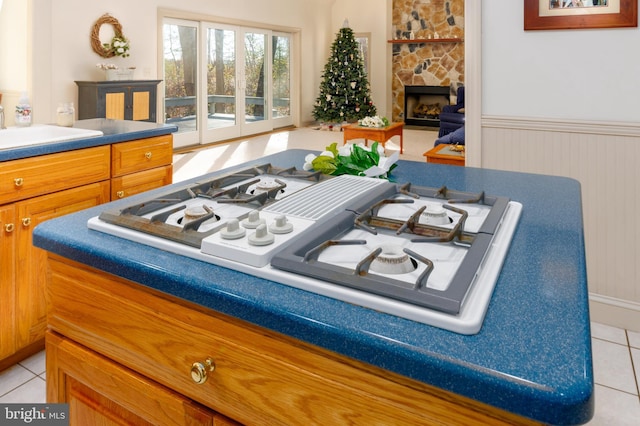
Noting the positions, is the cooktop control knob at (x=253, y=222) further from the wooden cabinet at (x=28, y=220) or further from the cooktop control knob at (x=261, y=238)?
the wooden cabinet at (x=28, y=220)

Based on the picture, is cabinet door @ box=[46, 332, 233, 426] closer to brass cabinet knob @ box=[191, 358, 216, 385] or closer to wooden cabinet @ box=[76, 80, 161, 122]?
brass cabinet knob @ box=[191, 358, 216, 385]

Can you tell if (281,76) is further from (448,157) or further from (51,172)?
(51,172)

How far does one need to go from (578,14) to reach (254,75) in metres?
7.32

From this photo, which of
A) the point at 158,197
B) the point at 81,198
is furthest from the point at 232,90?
the point at 158,197

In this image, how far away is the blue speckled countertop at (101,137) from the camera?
6.26 feet

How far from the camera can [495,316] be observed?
2.15ft

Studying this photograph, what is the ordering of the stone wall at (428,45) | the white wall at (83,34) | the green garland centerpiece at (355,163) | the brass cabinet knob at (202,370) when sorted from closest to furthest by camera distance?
the brass cabinet knob at (202,370)
the green garland centerpiece at (355,163)
the white wall at (83,34)
the stone wall at (428,45)

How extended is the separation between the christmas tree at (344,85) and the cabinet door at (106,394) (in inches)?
371

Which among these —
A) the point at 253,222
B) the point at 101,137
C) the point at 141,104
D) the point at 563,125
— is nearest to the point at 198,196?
the point at 253,222

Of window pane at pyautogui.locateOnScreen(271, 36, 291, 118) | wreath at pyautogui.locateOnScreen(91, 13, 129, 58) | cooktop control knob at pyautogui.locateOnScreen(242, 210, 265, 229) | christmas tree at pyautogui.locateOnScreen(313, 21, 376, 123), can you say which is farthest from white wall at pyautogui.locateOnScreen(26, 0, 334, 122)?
cooktop control knob at pyautogui.locateOnScreen(242, 210, 265, 229)

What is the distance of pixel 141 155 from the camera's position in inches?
96.7

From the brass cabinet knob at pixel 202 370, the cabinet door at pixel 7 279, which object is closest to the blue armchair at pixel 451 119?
the cabinet door at pixel 7 279

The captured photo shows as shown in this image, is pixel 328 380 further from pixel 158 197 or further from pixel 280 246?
pixel 158 197

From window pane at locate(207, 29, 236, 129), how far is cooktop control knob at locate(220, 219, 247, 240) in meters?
7.58
